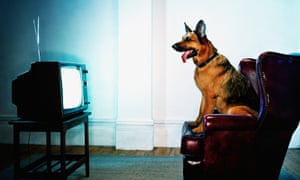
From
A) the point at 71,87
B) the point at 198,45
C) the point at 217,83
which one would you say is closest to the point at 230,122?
the point at 217,83

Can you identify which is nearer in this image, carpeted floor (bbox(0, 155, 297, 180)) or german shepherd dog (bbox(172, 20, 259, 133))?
german shepherd dog (bbox(172, 20, 259, 133))

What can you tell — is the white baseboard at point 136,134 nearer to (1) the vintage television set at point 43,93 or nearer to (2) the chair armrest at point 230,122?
(1) the vintage television set at point 43,93

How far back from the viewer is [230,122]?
1.75 meters

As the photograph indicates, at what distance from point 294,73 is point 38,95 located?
170 centimetres

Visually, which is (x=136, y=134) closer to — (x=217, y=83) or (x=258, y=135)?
(x=217, y=83)

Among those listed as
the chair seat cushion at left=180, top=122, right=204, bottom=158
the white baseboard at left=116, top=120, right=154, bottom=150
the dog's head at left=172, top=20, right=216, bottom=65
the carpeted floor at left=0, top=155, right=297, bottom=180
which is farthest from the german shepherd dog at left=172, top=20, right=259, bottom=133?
the white baseboard at left=116, top=120, right=154, bottom=150

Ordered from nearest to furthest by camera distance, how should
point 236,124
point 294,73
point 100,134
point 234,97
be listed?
point 294,73, point 236,124, point 234,97, point 100,134

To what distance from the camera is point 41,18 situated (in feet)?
11.8

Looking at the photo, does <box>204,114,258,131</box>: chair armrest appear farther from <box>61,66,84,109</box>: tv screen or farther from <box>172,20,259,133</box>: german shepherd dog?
<box>61,66,84,109</box>: tv screen

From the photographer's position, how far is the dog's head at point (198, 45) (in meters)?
2.22

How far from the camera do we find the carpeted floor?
7.82 feet

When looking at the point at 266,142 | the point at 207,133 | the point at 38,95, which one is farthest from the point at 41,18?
the point at 266,142

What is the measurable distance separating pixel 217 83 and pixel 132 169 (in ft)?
3.67

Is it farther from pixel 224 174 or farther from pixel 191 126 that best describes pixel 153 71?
pixel 224 174
